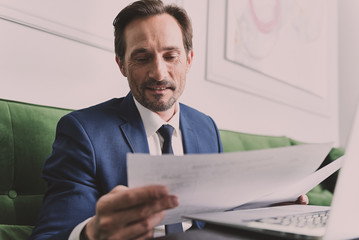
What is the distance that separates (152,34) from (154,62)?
92 millimetres

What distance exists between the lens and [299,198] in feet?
2.90

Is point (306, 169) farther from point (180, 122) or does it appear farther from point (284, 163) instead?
point (180, 122)

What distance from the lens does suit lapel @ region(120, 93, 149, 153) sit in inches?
37.8

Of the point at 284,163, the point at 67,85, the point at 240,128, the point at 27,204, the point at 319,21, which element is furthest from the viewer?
the point at 319,21

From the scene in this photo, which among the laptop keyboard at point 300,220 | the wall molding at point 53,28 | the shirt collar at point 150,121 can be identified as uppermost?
the wall molding at point 53,28

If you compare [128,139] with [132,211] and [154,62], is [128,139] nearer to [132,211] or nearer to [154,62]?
[154,62]

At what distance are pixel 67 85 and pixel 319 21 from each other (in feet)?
9.35

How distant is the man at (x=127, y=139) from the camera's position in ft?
1.62

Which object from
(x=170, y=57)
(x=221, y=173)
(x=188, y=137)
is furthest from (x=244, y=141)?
(x=221, y=173)

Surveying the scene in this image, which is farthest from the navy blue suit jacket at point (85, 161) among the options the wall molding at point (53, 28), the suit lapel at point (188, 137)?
the wall molding at point (53, 28)

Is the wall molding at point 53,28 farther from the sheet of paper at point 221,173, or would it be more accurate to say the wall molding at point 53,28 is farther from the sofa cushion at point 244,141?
the sheet of paper at point 221,173

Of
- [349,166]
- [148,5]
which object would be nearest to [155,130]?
[148,5]

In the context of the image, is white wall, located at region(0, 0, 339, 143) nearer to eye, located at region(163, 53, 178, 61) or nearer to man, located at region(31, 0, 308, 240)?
man, located at region(31, 0, 308, 240)

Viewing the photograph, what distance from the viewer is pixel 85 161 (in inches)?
33.8
